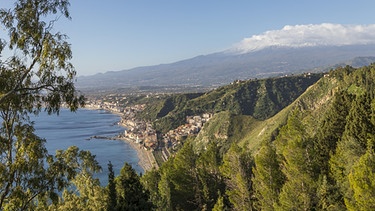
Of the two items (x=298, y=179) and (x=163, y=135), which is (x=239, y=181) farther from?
(x=163, y=135)

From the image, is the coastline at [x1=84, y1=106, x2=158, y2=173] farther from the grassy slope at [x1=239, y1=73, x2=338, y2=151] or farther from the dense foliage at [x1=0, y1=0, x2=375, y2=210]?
the dense foliage at [x1=0, y1=0, x2=375, y2=210]

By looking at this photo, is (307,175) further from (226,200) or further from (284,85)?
(284,85)

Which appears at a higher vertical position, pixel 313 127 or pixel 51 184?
pixel 51 184

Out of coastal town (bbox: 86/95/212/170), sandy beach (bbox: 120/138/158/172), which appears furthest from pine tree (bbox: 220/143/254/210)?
coastal town (bbox: 86/95/212/170)

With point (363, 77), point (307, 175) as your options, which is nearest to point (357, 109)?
point (307, 175)

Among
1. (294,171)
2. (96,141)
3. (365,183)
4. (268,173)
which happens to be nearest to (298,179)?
(294,171)

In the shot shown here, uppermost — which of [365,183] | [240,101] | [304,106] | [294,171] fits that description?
[365,183]

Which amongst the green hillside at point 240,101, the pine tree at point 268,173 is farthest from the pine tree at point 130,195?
the green hillside at point 240,101

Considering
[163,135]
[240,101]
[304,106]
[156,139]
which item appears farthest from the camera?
[240,101]
